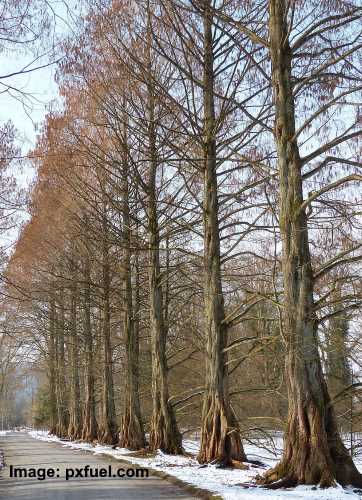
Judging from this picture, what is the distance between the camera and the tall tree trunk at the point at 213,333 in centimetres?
988

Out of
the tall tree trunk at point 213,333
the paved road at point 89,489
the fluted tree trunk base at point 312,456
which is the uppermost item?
the tall tree trunk at point 213,333

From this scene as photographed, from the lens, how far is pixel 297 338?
279 inches

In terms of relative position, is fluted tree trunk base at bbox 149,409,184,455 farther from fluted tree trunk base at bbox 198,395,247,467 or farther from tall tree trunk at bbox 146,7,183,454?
fluted tree trunk base at bbox 198,395,247,467

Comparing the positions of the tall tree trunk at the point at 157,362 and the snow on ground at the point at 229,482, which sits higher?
the tall tree trunk at the point at 157,362

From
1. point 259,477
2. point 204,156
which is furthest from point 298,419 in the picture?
point 204,156

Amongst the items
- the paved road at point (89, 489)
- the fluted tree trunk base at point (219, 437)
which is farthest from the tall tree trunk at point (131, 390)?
the fluted tree trunk base at point (219, 437)

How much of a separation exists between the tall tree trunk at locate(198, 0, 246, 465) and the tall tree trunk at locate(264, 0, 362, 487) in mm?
2219

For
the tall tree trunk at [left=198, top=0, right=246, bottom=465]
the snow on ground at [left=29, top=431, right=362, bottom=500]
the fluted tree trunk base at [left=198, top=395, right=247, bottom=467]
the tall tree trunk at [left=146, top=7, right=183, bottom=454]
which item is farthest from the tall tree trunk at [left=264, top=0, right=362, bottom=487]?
the tall tree trunk at [left=146, top=7, right=183, bottom=454]

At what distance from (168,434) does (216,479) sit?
5.11 meters

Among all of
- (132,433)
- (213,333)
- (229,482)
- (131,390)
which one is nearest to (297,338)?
(229,482)

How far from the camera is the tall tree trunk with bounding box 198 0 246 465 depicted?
389 inches

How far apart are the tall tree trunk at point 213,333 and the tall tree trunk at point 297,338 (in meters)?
2.22

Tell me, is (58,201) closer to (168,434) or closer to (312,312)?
(168,434)

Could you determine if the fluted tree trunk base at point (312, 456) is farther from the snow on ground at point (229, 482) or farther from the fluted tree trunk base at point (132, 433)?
the fluted tree trunk base at point (132, 433)
